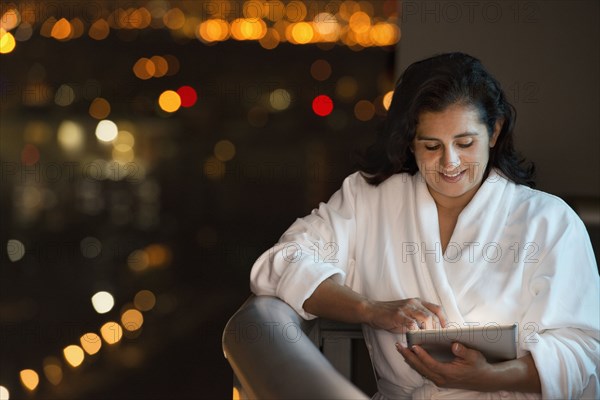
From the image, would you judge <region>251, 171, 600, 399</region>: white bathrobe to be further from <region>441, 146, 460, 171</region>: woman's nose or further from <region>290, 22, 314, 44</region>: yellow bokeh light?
<region>290, 22, 314, 44</region>: yellow bokeh light

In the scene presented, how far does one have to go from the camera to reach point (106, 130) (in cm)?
329

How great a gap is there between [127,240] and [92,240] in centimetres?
13

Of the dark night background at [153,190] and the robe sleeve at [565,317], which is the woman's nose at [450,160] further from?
the dark night background at [153,190]

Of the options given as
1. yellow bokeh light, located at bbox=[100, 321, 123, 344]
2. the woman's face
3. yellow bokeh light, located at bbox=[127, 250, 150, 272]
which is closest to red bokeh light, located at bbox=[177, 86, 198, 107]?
yellow bokeh light, located at bbox=[127, 250, 150, 272]

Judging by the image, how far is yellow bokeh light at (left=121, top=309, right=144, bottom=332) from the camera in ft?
11.1

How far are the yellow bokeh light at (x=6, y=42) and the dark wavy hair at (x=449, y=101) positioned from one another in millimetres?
1899

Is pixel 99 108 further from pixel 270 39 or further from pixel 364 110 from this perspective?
pixel 364 110

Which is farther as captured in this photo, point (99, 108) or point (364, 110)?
point (99, 108)

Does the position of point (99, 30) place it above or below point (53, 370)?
above

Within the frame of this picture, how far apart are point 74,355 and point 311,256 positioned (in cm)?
180

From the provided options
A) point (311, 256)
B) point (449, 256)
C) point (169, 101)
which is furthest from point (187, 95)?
point (449, 256)

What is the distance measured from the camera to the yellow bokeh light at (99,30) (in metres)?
3.21

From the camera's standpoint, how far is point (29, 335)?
11.0ft

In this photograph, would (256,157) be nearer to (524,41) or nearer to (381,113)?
(381,113)
